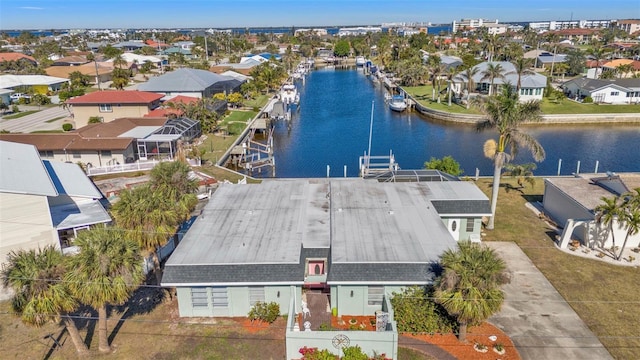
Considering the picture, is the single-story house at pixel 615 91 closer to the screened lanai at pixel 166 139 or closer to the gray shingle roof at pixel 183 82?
the gray shingle roof at pixel 183 82

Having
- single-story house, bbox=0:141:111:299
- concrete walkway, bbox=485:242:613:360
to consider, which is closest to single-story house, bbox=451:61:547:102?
concrete walkway, bbox=485:242:613:360

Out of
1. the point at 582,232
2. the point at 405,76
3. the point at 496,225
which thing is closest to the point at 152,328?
the point at 496,225

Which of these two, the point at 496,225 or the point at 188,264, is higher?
the point at 188,264

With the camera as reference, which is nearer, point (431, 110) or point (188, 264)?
point (188, 264)

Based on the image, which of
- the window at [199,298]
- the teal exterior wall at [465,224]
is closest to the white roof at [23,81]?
the window at [199,298]

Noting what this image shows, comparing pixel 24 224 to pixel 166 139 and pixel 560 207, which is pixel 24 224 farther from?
pixel 560 207

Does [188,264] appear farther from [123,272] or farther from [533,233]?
[533,233]

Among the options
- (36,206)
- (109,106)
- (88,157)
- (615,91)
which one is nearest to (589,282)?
(36,206)
